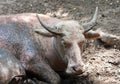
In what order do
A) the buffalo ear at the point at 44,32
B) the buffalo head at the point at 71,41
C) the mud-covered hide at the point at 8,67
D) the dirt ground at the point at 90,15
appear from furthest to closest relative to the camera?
the dirt ground at the point at 90,15
the buffalo ear at the point at 44,32
the mud-covered hide at the point at 8,67
the buffalo head at the point at 71,41

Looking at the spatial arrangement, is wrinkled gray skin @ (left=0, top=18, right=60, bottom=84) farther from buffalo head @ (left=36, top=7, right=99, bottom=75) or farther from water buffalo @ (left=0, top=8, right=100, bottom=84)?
buffalo head @ (left=36, top=7, right=99, bottom=75)

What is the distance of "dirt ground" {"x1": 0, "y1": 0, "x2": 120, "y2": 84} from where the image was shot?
695cm

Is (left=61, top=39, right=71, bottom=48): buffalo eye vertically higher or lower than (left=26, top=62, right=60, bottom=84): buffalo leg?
higher

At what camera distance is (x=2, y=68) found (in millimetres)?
6129

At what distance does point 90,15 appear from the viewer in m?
9.21

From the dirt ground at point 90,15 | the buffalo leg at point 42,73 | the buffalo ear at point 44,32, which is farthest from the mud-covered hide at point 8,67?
the dirt ground at point 90,15

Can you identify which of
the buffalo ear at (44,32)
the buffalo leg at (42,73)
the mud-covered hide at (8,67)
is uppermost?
the buffalo ear at (44,32)

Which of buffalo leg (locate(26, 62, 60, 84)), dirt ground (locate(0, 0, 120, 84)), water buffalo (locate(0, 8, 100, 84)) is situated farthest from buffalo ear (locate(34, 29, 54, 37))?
dirt ground (locate(0, 0, 120, 84))

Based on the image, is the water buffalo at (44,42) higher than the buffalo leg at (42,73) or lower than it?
higher

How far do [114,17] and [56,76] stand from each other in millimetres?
2971

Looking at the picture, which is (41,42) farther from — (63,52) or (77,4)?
(77,4)

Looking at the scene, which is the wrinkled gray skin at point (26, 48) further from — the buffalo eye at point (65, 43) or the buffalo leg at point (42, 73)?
the buffalo eye at point (65, 43)

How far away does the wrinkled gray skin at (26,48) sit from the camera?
21.7 ft

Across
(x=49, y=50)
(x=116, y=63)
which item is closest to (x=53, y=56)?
(x=49, y=50)
